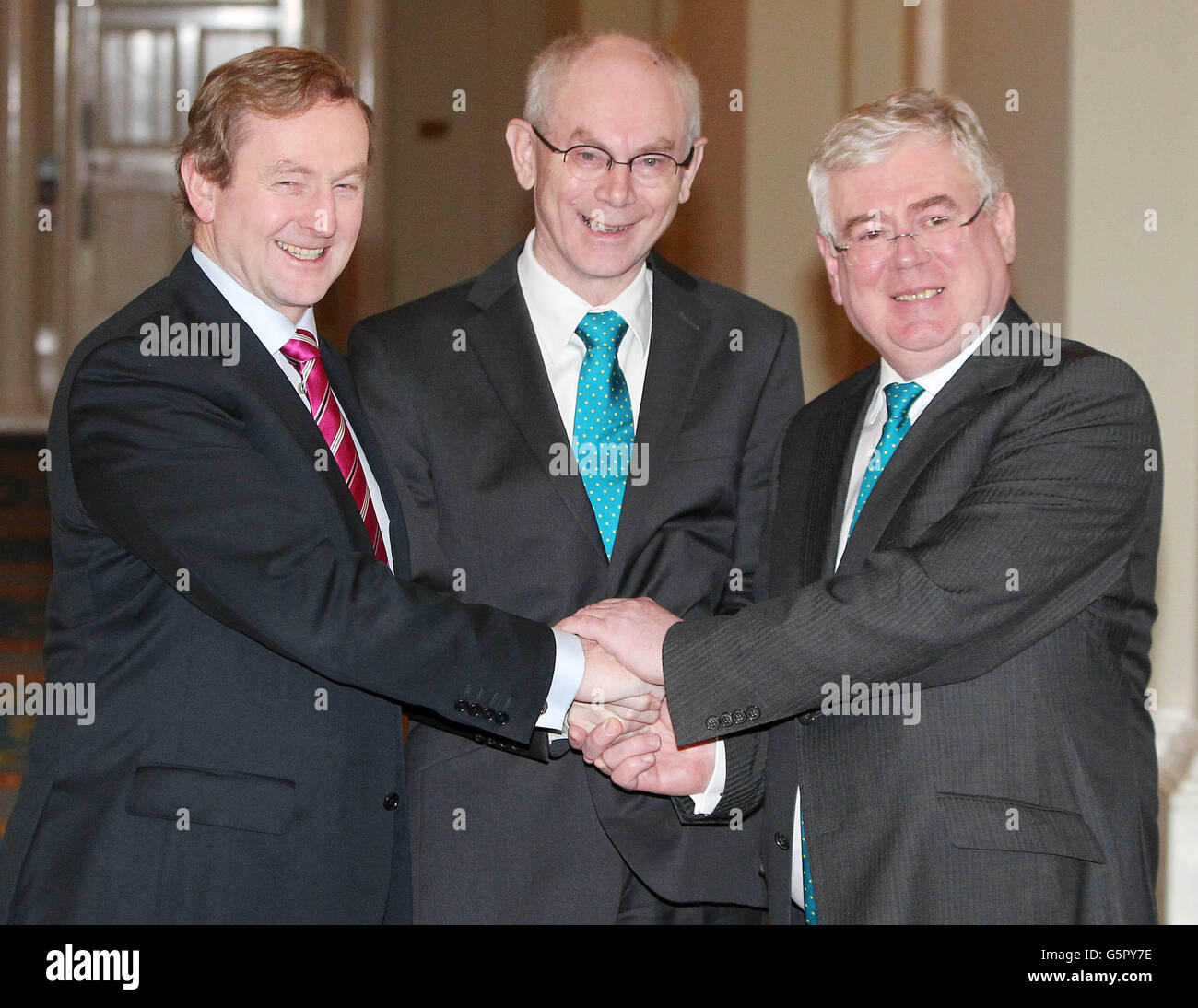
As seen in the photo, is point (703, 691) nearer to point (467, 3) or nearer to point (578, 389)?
point (578, 389)

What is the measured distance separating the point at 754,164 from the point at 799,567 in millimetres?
3231

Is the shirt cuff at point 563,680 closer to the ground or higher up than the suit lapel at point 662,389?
closer to the ground

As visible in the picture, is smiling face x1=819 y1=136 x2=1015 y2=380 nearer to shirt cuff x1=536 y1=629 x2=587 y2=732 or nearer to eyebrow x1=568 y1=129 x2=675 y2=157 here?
eyebrow x1=568 y1=129 x2=675 y2=157

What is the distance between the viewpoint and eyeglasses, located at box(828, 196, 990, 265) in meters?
2.13

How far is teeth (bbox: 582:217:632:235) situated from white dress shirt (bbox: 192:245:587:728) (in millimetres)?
521

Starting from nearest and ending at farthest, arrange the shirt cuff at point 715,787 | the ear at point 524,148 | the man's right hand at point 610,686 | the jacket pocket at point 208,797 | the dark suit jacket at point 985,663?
the jacket pocket at point 208,797 < the dark suit jacket at point 985,663 < the man's right hand at point 610,686 < the shirt cuff at point 715,787 < the ear at point 524,148

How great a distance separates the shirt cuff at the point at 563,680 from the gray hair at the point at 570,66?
3.03ft

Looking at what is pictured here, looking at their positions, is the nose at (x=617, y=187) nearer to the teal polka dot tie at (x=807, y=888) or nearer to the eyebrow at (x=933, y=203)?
the eyebrow at (x=933, y=203)

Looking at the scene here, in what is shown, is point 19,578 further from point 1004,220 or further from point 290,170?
point 1004,220

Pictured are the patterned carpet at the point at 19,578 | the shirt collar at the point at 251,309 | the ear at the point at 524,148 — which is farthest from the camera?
the patterned carpet at the point at 19,578

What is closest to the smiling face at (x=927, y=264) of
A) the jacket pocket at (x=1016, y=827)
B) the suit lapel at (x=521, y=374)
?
the suit lapel at (x=521, y=374)

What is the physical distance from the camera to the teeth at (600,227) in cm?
240

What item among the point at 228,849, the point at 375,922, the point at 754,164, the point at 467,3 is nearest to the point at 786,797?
the point at 375,922

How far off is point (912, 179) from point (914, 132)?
0.24 ft
